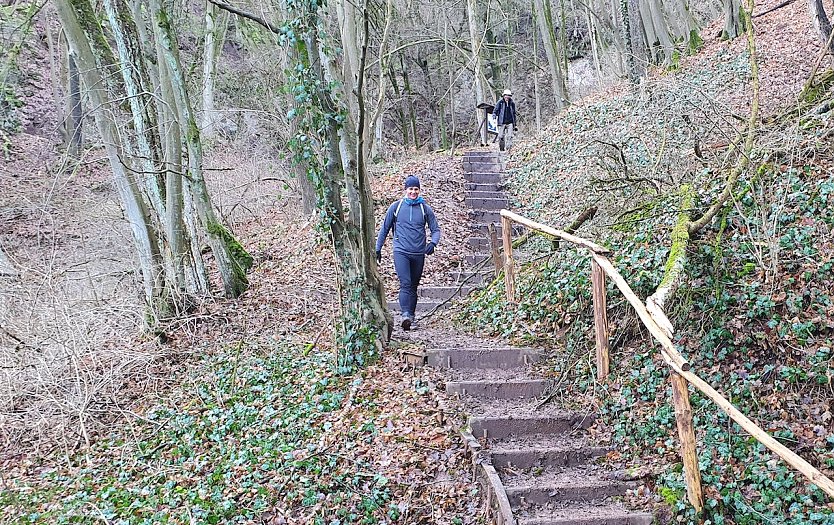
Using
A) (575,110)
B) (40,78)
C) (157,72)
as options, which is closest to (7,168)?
(40,78)

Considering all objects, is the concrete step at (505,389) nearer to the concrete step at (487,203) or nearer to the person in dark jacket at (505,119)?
→ the concrete step at (487,203)

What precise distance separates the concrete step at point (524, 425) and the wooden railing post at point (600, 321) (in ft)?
1.60

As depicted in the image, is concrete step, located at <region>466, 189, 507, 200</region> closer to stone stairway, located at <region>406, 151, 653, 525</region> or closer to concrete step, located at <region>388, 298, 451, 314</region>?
concrete step, located at <region>388, 298, 451, 314</region>

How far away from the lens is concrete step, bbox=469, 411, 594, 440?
5910mm

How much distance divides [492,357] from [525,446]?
139 cm

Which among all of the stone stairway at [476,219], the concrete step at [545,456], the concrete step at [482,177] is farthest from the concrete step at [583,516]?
the concrete step at [482,177]

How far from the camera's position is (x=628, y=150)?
37.4 feet

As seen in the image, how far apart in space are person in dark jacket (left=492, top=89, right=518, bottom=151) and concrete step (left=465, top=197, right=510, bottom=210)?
182 inches

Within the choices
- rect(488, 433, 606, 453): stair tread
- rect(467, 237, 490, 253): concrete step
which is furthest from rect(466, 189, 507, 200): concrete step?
rect(488, 433, 606, 453): stair tread

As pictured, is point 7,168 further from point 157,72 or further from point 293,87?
point 293,87

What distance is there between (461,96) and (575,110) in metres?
13.3

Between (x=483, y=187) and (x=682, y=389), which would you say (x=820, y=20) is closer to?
(x=682, y=389)

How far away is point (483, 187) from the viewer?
1512 cm

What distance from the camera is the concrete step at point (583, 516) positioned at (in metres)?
4.76
